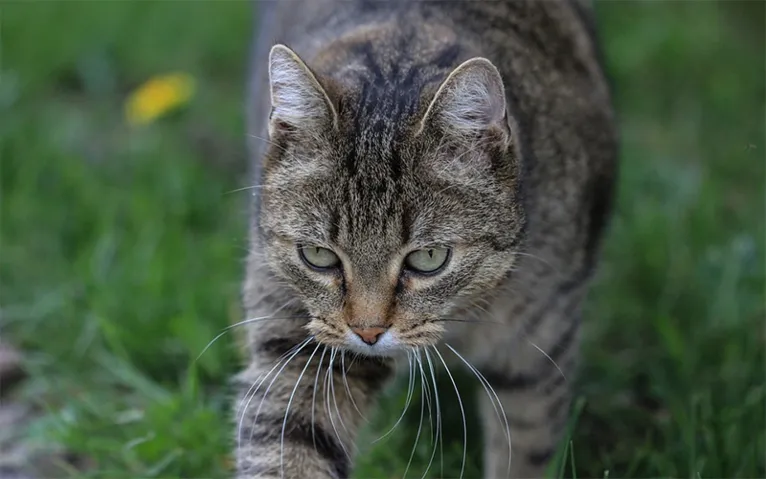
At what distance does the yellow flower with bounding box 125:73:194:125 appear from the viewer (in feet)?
15.8

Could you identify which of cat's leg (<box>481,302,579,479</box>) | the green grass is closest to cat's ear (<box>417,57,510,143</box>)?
cat's leg (<box>481,302,579,479</box>)

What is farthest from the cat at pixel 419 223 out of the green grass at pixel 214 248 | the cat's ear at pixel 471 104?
the green grass at pixel 214 248

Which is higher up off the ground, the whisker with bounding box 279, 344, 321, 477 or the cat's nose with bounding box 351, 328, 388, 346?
the cat's nose with bounding box 351, 328, 388, 346

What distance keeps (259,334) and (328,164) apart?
0.50 meters

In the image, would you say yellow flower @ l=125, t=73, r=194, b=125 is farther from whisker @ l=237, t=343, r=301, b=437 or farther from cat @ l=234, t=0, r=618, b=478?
whisker @ l=237, t=343, r=301, b=437

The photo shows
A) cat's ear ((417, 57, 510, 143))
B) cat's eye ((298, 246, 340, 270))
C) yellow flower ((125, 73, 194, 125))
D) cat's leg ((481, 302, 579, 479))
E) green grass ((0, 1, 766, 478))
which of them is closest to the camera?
cat's ear ((417, 57, 510, 143))

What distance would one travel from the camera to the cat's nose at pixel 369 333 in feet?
7.86

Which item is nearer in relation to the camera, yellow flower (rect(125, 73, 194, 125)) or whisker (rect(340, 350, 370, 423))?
whisker (rect(340, 350, 370, 423))

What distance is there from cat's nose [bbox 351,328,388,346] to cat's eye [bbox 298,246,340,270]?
0.53ft

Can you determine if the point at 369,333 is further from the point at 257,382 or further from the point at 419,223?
the point at 257,382

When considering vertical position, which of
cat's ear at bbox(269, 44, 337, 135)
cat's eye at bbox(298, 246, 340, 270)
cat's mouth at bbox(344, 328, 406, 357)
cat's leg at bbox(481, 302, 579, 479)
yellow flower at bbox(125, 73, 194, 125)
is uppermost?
cat's ear at bbox(269, 44, 337, 135)

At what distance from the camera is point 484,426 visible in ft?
10.3

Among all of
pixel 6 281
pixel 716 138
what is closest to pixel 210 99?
pixel 6 281

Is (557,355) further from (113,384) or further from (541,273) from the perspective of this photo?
(113,384)
